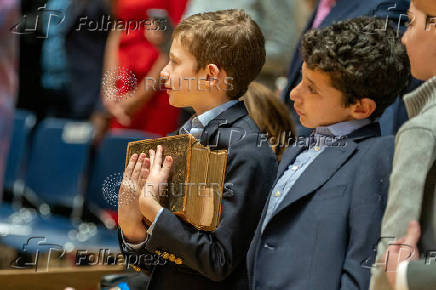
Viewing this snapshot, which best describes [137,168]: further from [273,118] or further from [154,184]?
[273,118]

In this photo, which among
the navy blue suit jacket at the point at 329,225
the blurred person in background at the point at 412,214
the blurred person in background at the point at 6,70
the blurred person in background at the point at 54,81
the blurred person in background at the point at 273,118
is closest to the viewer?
the blurred person in background at the point at 412,214

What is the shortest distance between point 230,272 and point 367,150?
25cm

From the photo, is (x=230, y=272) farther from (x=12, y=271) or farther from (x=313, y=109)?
(x=12, y=271)

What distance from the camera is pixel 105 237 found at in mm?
→ 1286

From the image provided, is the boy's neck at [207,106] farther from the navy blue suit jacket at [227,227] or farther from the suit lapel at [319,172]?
the suit lapel at [319,172]

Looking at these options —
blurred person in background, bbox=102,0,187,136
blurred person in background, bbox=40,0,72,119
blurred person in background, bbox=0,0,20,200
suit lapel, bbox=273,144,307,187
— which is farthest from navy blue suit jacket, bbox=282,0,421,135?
blurred person in background, bbox=40,0,72,119

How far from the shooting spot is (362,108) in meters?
1.06

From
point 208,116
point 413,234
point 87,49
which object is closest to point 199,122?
point 208,116

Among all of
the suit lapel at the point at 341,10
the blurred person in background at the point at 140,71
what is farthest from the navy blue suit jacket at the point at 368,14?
the blurred person in background at the point at 140,71

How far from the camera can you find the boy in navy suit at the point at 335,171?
1.00 meters

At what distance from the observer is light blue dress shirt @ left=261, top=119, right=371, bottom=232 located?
1.05 metres

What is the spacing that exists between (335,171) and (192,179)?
21 cm

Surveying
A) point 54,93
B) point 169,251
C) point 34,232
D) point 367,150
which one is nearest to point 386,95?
point 367,150

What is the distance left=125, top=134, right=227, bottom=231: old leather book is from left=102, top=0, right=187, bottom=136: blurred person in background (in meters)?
0.10
